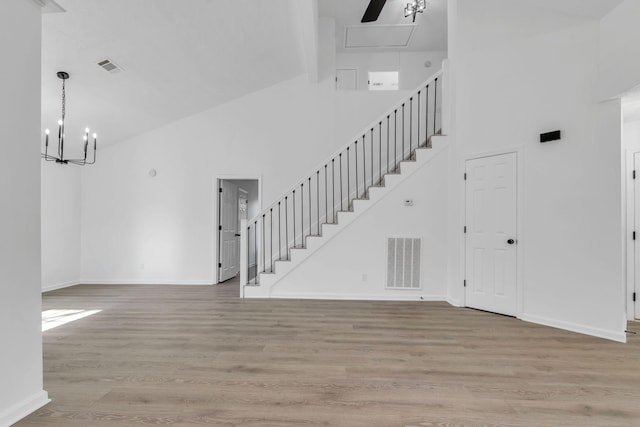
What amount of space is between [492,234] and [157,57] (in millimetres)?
5615

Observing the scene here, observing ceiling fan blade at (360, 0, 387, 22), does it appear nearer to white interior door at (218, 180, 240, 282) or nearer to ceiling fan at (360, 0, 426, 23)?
ceiling fan at (360, 0, 426, 23)

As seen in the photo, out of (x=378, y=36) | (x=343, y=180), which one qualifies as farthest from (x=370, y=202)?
(x=378, y=36)

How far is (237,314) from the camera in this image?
13.8 ft

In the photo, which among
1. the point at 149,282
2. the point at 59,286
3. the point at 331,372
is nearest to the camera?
the point at 331,372

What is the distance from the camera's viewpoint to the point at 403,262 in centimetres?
508

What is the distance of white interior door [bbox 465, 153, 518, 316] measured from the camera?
4176 millimetres

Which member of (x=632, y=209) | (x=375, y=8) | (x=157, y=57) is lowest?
(x=632, y=209)

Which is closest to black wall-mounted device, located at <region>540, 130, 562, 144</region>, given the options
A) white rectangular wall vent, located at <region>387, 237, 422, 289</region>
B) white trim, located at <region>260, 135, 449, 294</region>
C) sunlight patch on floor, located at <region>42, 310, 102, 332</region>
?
white trim, located at <region>260, 135, 449, 294</region>

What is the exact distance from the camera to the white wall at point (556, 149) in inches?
137

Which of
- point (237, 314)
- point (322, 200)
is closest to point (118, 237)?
point (237, 314)

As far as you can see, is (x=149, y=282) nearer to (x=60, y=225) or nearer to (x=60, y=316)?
(x=60, y=225)

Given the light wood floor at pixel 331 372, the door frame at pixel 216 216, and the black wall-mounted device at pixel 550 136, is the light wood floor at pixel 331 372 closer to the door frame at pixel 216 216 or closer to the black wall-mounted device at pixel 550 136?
the door frame at pixel 216 216

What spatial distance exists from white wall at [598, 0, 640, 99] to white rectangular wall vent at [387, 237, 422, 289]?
294 cm

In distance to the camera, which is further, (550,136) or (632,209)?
(632,209)
